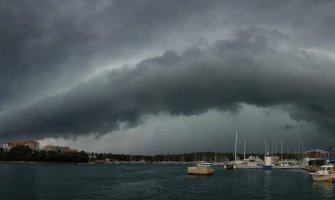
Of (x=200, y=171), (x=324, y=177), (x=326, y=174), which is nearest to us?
(x=326, y=174)

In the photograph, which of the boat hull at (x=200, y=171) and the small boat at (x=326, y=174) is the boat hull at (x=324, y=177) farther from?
the boat hull at (x=200, y=171)

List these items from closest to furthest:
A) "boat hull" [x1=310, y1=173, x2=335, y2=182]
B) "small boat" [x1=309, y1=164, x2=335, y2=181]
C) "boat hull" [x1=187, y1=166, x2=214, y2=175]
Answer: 1. "boat hull" [x1=310, y1=173, x2=335, y2=182]
2. "small boat" [x1=309, y1=164, x2=335, y2=181]
3. "boat hull" [x1=187, y1=166, x2=214, y2=175]

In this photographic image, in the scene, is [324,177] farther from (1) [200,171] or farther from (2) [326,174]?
(1) [200,171]

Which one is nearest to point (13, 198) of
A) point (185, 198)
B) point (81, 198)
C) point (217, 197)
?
point (81, 198)

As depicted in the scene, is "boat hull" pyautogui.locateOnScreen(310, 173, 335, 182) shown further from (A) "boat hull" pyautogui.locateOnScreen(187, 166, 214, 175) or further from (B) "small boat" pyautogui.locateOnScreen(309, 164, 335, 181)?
(A) "boat hull" pyautogui.locateOnScreen(187, 166, 214, 175)

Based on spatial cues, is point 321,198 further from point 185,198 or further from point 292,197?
point 185,198

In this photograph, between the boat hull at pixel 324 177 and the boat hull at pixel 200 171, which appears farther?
the boat hull at pixel 200 171

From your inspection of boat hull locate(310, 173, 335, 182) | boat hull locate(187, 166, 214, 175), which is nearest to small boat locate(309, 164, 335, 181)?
boat hull locate(310, 173, 335, 182)

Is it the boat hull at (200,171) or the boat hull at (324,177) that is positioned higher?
the boat hull at (324,177)

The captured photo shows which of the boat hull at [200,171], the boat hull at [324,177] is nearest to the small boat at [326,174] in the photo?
the boat hull at [324,177]

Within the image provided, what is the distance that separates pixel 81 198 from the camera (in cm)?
8431

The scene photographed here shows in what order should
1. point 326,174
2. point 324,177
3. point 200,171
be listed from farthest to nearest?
point 200,171
point 324,177
point 326,174

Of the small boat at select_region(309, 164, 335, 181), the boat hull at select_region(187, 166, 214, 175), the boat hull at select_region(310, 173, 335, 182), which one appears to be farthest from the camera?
the boat hull at select_region(187, 166, 214, 175)

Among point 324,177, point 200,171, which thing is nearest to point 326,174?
point 324,177
